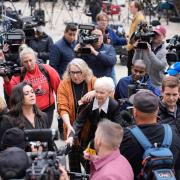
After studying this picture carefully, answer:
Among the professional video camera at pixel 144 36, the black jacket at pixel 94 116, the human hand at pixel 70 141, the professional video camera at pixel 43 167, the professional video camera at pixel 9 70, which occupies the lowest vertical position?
the human hand at pixel 70 141

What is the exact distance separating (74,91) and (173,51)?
184cm

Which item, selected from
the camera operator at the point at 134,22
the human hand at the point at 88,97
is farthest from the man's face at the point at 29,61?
the camera operator at the point at 134,22

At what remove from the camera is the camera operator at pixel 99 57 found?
21.4ft

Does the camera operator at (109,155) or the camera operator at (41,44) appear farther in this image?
the camera operator at (41,44)

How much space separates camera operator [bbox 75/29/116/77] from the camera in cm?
651

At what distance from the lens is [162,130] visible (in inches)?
148

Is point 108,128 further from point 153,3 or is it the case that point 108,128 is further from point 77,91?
point 153,3

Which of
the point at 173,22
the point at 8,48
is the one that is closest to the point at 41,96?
the point at 8,48

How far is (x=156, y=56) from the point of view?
688 centimetres

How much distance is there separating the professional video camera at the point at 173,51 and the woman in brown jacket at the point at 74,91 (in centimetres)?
141

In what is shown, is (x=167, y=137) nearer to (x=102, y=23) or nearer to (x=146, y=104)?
(x=146, y=104)

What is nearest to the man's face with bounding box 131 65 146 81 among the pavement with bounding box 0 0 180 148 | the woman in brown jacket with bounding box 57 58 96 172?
the woman in brown jacket with bounding box 57 58 96 172

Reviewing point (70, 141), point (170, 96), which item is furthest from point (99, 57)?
point (170, 96)

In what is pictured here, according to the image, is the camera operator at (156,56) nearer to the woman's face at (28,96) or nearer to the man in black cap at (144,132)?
the woman's face at (28,96)
